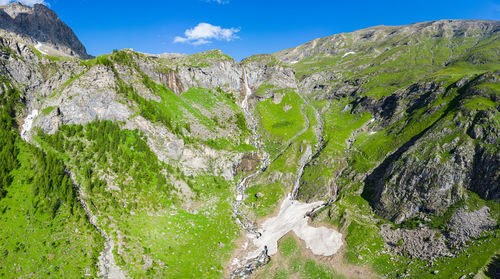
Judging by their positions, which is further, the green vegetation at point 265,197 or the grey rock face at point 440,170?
the green vegetation at point 265,197

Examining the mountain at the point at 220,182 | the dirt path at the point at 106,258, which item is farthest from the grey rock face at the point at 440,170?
the dirt path at the point at 106,258

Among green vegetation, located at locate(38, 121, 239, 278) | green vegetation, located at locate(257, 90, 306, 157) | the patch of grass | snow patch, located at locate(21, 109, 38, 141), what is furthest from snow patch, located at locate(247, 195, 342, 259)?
the patch of grass

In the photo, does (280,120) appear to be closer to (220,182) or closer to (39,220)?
(220,182)

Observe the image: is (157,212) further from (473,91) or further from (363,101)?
(363,101)

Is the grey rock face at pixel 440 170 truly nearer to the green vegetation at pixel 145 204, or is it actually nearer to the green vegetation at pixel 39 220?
the green vegetation at pixel 145 204

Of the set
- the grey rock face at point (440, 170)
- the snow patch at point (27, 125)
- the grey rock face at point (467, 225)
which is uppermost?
the snow patch at point (27, 125)

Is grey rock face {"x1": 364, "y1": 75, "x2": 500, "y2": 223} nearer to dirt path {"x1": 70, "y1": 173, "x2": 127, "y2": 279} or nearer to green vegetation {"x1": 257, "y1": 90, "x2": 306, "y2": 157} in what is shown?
green vegetation {"x1": 257, "y1": 90, "x2": 306, "y2": 157}

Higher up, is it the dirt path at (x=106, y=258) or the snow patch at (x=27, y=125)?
the snow patch at (x=27, y=125)

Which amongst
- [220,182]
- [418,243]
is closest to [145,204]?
[220,182]
